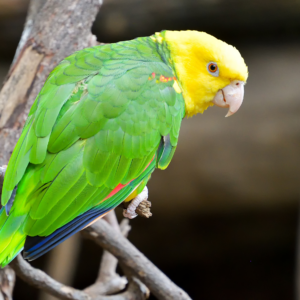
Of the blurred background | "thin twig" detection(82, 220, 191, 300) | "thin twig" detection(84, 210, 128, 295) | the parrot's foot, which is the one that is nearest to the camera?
the parrot's foot

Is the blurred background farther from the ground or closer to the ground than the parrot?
closer to the ground

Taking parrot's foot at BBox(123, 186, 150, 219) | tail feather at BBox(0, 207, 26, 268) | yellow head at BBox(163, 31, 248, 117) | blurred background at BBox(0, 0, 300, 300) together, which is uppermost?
yellow head at BBox(163, 31, 248, 117)

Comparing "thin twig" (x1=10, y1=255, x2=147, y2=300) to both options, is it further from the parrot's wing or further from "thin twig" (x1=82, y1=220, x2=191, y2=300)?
the parrot's wing

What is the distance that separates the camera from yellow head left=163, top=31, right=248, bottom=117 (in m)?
1.54

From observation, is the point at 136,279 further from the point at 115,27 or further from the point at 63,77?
the point at 115,27

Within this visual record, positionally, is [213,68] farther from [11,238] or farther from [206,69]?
[11,238]

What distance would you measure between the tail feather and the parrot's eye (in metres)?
0.87

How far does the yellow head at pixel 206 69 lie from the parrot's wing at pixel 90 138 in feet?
0.39

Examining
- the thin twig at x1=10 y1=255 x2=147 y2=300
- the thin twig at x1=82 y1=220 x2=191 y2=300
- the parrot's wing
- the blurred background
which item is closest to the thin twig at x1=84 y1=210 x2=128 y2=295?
the thin twig at x1=10 y1=255 x2=147 y2=300

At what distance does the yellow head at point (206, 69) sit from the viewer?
1.54 m

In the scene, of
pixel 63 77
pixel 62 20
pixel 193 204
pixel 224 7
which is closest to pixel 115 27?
pixel 224 7

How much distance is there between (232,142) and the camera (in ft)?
10.9

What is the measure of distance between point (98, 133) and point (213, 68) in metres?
0.54

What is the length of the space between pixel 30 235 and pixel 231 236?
3.12 m
